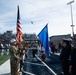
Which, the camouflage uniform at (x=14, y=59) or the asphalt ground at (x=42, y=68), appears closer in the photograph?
the camouflage uniform at (x=14, y=59)

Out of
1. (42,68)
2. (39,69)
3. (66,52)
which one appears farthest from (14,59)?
(42,68)

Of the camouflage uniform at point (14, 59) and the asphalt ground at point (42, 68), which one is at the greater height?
the camouflage uniform at point (14, 59)

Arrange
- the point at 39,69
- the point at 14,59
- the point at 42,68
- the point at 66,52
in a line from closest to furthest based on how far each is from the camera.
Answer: the point at 66,52 → the point at 14,59 → the point at 39,69 → the point at 42,68

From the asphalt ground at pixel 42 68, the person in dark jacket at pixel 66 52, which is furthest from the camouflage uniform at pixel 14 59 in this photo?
the asphalt ground at pixel 42 68

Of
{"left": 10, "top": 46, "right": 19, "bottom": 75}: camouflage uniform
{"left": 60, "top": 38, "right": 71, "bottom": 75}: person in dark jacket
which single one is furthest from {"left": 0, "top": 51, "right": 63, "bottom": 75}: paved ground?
{"left": 10, "top": 46, "right": 19, "bottom": 75}: camouflage uniform

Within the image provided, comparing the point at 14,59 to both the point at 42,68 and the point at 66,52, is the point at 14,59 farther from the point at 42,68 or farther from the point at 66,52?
the point at 42,68

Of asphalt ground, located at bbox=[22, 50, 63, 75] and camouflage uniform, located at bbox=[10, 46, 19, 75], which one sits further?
asphalt ground, located at bbox=[22, 50, 63, 75]

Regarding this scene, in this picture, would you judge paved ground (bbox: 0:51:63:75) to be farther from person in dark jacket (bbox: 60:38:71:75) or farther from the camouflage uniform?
the camouflage uniform

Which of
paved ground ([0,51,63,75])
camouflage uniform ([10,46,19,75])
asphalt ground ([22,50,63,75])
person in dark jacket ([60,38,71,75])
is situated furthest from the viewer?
paved ground ([0,51,63,75])

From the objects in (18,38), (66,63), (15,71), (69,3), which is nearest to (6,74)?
(18,38)

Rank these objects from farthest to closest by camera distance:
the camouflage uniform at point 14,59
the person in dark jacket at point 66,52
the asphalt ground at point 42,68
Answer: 1. the asphalt ground at point 42,68
2. the camouflage uniform at point 14,59
3. the person in dark jacket at point 66,52

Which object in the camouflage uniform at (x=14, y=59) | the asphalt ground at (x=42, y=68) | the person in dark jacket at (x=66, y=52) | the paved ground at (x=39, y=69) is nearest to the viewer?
the person in dark jacket at (x=66, y=52)

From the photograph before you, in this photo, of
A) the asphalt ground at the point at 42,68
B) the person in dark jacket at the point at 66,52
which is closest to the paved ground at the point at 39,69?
the asphalt ground at the point at 42,68

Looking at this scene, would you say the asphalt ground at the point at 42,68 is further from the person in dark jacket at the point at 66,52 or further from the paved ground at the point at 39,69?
the person in dark jacket at the point at 66,52
